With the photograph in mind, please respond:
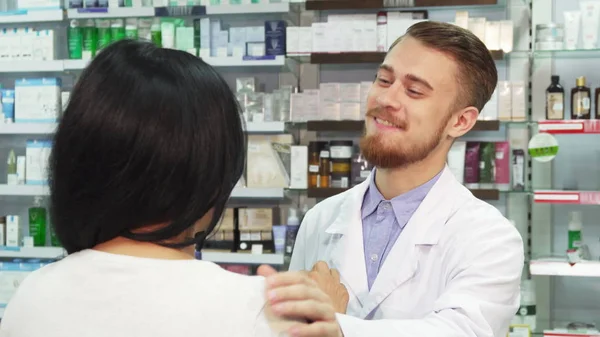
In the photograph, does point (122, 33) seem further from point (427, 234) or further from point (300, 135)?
point (427, 234)

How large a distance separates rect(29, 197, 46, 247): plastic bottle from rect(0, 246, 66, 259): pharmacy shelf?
8cm

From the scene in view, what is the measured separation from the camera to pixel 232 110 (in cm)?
106

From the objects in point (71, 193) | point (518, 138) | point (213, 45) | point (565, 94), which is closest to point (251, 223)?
point (213, 45)

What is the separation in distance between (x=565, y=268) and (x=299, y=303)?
3.10 meters

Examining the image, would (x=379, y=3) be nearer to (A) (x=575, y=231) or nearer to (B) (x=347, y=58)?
(B) (x=347, y=58)

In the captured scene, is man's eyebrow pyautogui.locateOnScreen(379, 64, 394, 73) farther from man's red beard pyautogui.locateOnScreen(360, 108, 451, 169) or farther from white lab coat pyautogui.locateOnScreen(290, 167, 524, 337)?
white lab coat pyautogui.locateOnScreen(290, 167, 524, 337)

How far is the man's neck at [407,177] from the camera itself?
1919mm

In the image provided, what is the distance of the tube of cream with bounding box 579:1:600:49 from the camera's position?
3.88m

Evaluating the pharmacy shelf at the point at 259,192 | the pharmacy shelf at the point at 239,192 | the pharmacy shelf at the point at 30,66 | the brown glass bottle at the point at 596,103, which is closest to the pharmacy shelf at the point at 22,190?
the pharmacy shelf at the point at 239,192

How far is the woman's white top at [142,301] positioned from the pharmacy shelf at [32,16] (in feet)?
12.6

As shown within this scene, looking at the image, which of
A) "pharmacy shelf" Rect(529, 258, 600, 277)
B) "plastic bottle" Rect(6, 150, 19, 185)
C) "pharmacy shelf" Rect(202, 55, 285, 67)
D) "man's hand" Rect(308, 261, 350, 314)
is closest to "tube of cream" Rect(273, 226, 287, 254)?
"pharmacy shelf" Rect(202, 55, 285, 67)

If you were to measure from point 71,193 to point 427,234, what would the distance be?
989 millimetres

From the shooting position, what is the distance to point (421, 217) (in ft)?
6.01

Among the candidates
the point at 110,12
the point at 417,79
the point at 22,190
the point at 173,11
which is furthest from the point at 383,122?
the point at 22,190
